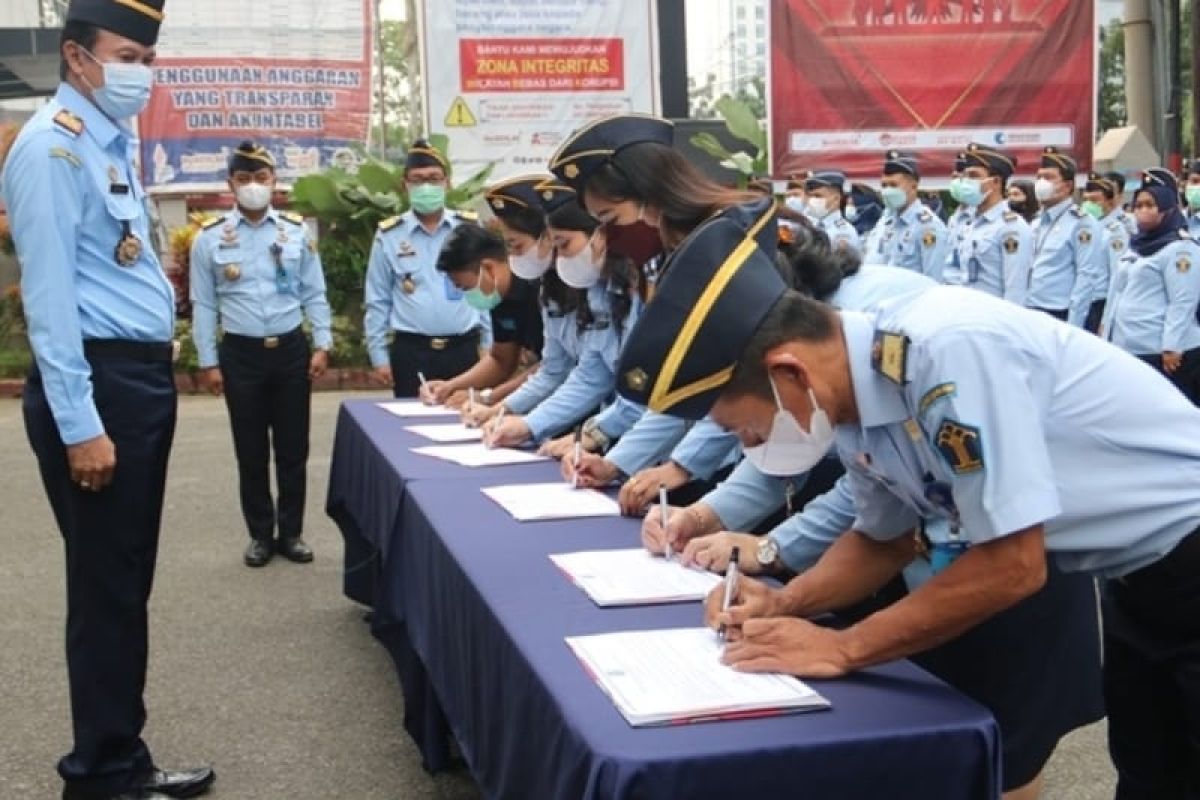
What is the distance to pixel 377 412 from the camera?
166 inches

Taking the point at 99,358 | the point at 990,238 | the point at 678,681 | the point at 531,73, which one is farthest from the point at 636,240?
the point at 531,73

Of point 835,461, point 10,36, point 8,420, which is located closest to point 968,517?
point 835,461

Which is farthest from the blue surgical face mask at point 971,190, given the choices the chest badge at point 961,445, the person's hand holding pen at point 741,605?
the chest badge at point 961,445

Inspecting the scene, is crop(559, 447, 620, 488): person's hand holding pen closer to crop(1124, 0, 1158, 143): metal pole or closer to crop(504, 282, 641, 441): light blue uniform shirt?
crop(504, 282, 641, 441): light blue uniform shirt

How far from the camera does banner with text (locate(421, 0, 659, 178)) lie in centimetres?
1129

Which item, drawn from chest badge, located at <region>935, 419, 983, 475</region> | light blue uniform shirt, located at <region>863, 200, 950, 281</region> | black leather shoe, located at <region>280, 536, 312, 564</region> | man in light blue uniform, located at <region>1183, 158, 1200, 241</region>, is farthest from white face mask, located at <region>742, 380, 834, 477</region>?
light blue uniform shirt, located at <region>863, 200, 950, 281</region>

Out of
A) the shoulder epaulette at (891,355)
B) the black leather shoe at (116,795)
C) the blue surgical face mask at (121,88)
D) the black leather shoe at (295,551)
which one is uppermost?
the blue surgical face mask at (121,88)

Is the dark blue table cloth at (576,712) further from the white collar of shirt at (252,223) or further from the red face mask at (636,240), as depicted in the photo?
the white collar of shirt at (252,223)

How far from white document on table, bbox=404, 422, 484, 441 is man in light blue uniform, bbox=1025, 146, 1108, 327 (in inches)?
225

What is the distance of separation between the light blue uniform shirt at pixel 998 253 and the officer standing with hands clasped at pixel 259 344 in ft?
16.9

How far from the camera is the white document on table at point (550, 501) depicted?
2453 mm

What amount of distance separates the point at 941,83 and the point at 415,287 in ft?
27.8

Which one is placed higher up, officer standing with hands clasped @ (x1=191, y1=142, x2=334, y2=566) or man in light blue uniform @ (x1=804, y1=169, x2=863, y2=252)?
man in light blue uniform @ (x1=804, y1=169, x2=863, y2=252)

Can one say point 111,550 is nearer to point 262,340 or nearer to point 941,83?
point 262,340
